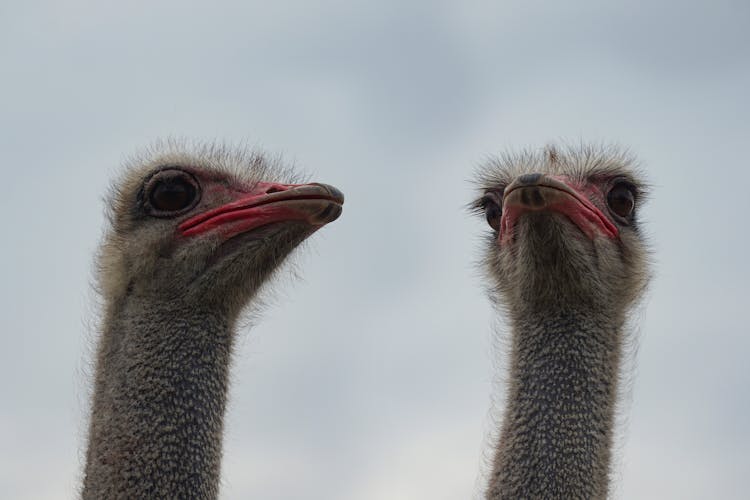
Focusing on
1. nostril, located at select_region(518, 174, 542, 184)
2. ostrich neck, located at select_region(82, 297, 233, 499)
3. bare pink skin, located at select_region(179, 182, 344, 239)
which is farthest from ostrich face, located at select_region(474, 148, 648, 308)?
ostrich neck, located at select_region(82, 297, 233, 499)

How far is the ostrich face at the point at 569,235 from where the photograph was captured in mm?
6570

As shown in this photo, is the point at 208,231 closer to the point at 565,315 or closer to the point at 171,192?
the point at 171,192

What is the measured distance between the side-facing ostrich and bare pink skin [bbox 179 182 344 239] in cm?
96

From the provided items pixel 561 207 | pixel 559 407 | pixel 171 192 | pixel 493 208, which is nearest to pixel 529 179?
pixel 561 207

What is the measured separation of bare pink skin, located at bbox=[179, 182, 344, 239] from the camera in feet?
20.5

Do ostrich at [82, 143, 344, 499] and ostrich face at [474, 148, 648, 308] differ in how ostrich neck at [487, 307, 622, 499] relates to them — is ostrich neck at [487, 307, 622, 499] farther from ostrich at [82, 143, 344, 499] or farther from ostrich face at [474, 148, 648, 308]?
ostrich at [82, 143, 344, 499]

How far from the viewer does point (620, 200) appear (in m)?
7.30

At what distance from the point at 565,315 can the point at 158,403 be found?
2157mm

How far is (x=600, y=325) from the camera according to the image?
22.5 feet

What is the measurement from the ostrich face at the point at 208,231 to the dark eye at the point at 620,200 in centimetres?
176

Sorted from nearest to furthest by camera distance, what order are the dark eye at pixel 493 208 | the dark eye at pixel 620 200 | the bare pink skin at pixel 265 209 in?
the bare pink skin at pixel 265 209 < the dark eye at pixel 620 200 < the dark eye at pixel 493 208

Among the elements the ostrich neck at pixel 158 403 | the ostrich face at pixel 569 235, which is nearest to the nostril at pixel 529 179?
the ostrich face at pixel 569 235

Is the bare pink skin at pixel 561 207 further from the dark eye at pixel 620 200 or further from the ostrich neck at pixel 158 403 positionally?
the ostrich neck at pixel 158 403

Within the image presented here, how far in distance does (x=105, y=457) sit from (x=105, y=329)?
82 centimetres
